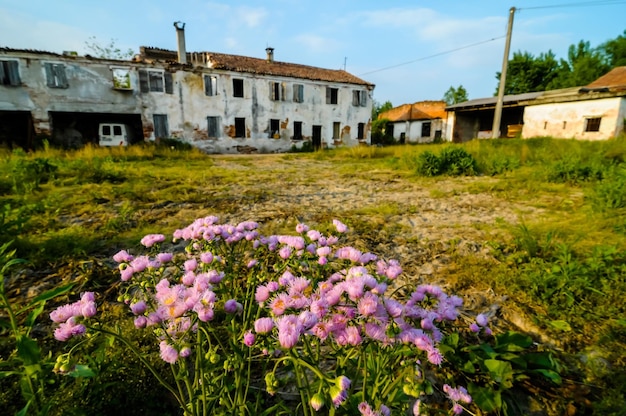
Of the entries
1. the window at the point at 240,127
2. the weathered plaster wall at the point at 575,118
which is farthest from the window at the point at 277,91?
the weathered plaster wall at the point at 575,118

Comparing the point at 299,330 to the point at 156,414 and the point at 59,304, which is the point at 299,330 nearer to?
the point at 156,414

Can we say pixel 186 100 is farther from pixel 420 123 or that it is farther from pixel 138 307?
pixel 420 123

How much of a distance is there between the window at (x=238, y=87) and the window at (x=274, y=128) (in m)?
2.90

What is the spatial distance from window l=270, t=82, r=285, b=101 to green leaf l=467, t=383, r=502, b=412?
74.3ft

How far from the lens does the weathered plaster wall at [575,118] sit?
1512 centimetres

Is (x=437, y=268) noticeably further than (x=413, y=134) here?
No

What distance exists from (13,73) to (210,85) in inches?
390

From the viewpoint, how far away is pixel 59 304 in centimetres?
193

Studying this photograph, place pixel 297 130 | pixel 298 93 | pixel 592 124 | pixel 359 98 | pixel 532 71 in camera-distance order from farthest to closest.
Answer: pixel 532 71 → pixel 359 98 → pixel 297 130 → pixel 298 93 → pixel 592 124

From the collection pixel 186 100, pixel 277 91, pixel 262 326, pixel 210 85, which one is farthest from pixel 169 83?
pixel 262 326

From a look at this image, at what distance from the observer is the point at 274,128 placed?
22.4 metres

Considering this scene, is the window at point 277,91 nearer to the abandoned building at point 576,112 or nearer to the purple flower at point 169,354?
the abandoned building at point 576,112

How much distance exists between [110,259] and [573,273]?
3742 millimetres

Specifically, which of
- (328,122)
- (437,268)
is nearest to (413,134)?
(328,122)
